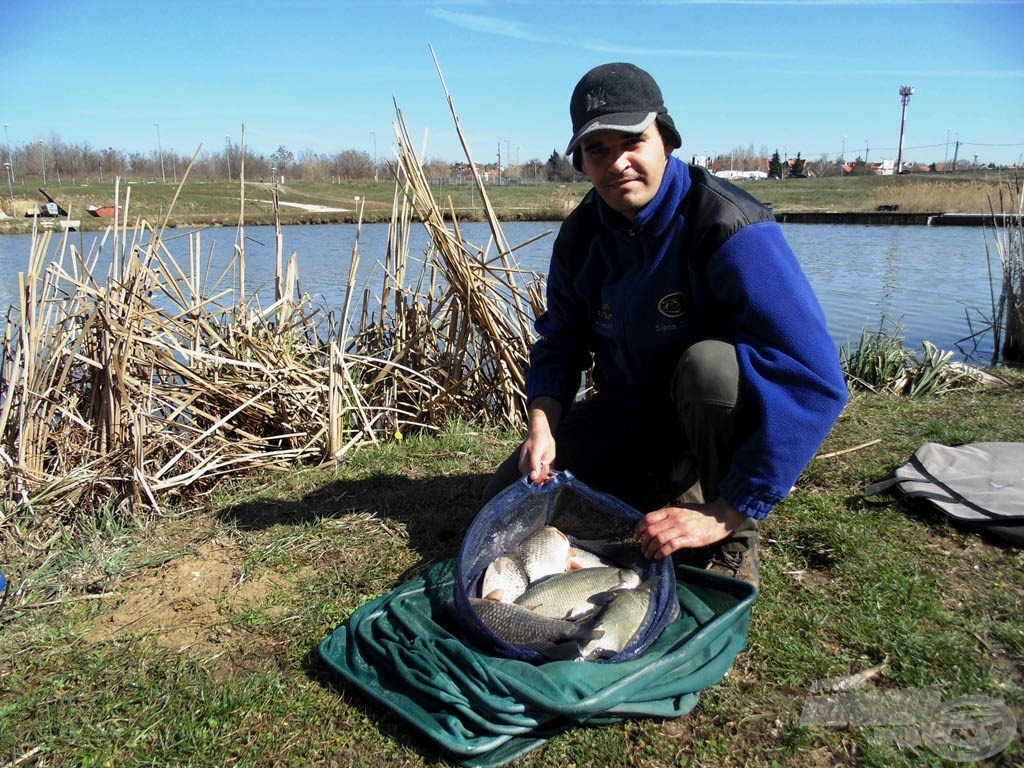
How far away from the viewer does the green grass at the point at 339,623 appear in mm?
1790

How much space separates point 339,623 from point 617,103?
5.20 feet

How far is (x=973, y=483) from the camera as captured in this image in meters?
2.87

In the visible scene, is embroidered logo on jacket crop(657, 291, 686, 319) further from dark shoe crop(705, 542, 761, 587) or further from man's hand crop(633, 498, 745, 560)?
dark shoe crop(705, 542, 761, 587)

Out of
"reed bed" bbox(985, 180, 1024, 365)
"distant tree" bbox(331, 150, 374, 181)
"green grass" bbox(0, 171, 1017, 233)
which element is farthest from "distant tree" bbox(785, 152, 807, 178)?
"reed bed" bbox(985, 180, 1024, 365)

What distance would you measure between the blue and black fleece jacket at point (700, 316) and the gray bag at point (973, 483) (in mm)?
950

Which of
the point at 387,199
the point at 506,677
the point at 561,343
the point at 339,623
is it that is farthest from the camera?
the point at 387,199

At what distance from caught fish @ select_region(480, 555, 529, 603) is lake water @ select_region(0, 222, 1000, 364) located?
7.78 ft

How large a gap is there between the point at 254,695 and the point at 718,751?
3.51 feet

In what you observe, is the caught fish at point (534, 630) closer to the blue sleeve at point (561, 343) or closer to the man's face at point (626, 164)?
the blue sleeve at point (561, 343)

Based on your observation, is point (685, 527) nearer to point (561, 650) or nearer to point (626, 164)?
point (561, 650)

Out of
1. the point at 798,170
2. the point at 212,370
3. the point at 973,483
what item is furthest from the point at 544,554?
the point at 798,170

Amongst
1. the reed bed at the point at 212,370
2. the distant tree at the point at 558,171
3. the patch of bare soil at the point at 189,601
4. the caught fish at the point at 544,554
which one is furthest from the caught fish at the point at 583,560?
the distant tree at the point at 558,171

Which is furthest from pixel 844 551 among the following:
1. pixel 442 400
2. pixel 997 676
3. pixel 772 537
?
pixel 442 400

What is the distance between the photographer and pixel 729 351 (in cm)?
215
